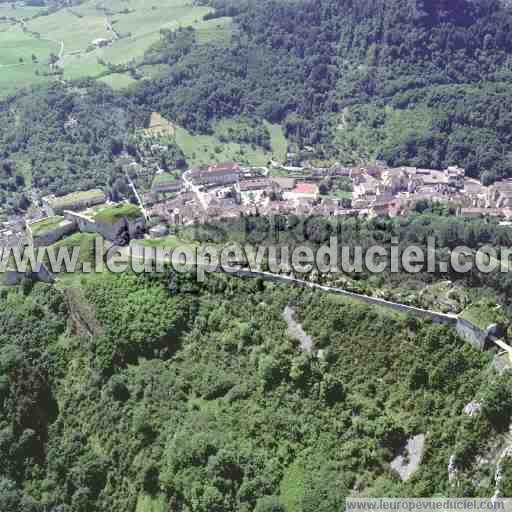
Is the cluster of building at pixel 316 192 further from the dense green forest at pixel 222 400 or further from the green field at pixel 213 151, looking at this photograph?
the dense green forest at pixel 222 400

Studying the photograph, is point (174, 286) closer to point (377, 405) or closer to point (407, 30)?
point (377, 405)

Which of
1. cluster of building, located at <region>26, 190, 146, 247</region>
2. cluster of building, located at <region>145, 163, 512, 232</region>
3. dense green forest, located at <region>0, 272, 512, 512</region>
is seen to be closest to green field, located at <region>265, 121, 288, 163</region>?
cluster of building, located at <region>145, 163, 512, 232</region>

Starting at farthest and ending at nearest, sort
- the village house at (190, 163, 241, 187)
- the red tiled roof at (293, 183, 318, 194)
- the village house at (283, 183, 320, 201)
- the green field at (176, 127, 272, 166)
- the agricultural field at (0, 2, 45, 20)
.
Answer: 1. the agricultural field at (0, 2, 45, 20)
2. the green field at (176, 127, 272, 166)
3. the village house at (190, 163, 241, 187)
4. the red tiled roof at (293, 183, 318, 194)
5. the village house at (283, 183, 320, 201)

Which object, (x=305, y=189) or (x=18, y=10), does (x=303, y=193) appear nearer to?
(x=305, y=189)

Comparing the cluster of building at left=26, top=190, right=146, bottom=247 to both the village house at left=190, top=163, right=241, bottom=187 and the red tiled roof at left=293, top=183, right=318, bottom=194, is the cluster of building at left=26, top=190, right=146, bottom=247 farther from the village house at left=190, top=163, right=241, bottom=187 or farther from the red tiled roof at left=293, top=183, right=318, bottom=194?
the red tiled roof at left=293, top=183, right=318, bottom=194

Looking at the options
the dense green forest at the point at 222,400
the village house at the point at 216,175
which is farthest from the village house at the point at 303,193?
the dense green forest at the point at 222,400

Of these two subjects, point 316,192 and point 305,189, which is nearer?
point 316,192

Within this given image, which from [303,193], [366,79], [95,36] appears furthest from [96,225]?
[95,36]

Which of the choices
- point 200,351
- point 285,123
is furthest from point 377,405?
point 285,123
